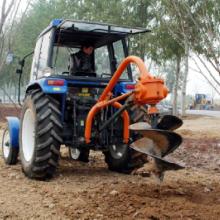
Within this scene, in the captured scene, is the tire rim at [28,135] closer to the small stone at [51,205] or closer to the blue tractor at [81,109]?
the blue tractor at [81,109]

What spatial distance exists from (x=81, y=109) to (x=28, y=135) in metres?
0.98

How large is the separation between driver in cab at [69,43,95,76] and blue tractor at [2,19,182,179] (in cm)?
7

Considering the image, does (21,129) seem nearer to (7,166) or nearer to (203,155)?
(7,166)

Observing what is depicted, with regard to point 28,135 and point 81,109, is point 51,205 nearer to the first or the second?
point 81,109

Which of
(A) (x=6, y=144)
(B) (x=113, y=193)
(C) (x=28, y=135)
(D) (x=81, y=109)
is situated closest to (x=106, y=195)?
(B) (x=113, y=193)

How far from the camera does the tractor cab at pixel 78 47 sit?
6.79 meters

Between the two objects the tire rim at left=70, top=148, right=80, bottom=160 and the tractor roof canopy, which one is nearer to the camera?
the tractor roof canopy

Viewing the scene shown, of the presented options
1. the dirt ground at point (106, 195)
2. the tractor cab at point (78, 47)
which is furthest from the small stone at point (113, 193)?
the tractor cab at point (78, 47)

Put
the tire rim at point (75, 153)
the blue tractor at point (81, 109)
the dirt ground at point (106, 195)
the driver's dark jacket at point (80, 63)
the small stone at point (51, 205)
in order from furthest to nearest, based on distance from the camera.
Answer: the tire rim at point (75, 153), the driver's dark jacket at point (80, 63), the blue tractor at point (81, 109), the small stone at point (51, 205), the dirt ground at point (106, 195)

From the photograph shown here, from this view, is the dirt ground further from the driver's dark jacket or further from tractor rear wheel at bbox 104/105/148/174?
the driver's dark jacket

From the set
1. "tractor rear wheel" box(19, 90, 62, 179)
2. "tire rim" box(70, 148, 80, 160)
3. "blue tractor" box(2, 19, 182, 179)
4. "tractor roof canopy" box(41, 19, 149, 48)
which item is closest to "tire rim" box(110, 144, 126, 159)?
"blue tractor" box(2, 19, 182, 179)

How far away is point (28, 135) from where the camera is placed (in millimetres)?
7016

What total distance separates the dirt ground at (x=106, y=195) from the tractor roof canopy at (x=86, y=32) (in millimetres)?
2084

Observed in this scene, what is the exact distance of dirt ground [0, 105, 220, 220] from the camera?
456 cm
